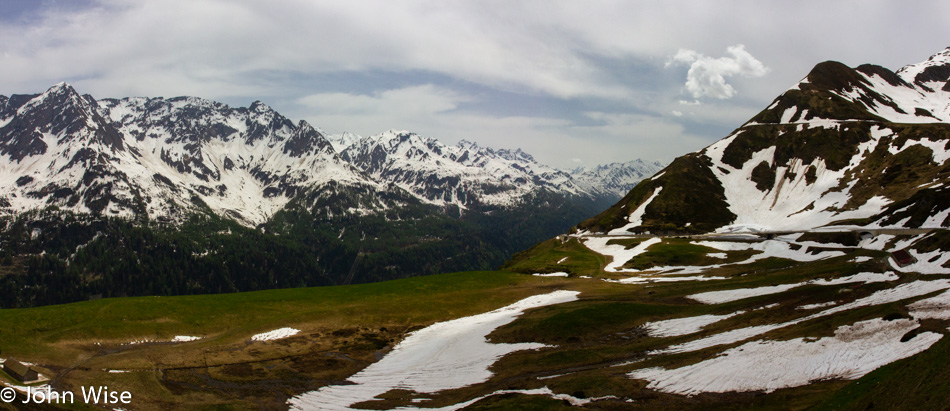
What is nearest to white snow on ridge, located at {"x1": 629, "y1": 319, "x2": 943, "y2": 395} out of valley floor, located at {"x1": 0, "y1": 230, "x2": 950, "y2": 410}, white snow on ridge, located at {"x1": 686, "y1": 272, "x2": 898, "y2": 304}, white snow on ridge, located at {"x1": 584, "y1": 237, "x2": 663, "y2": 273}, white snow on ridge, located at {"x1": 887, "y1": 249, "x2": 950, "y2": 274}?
valley floor, located at {"x1": 0, "y1": 230, "x2": 950, "y2": 410}

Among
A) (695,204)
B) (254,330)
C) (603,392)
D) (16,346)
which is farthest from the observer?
(695,204)

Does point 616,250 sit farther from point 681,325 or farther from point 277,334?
point 277,334

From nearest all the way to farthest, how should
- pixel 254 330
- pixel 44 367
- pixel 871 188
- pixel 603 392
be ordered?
pixel 603 392 → pixel 44 367 → pixel 254 330 → pixel 871 188

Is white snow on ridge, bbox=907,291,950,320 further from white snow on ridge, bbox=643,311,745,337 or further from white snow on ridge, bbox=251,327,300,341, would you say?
white snow on ridge, bbox=251,327,300,341

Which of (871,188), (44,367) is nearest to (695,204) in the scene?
(871,188)

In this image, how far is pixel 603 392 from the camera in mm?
33906

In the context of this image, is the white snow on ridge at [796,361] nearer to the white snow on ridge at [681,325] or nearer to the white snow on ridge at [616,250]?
the white snow on ridge at [681,325]

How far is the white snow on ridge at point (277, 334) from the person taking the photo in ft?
191

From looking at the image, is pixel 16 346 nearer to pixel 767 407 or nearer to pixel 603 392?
pixel 603 392

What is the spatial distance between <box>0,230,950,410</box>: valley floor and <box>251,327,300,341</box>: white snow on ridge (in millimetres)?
345

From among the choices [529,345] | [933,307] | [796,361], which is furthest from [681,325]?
[933,307]

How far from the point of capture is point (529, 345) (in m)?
52.2

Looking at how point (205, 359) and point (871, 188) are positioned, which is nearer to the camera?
point (205, 359)

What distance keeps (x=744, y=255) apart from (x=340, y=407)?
359ft
